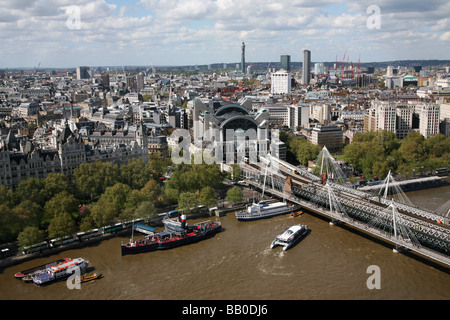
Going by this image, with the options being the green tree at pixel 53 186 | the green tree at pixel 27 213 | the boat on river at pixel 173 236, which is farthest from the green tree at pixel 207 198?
the green tree at pixel 27 213

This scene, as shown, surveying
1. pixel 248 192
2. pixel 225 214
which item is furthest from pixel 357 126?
pixel 225 214

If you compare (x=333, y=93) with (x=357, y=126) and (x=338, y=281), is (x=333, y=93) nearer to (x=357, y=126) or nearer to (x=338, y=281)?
(x=357, y=126)

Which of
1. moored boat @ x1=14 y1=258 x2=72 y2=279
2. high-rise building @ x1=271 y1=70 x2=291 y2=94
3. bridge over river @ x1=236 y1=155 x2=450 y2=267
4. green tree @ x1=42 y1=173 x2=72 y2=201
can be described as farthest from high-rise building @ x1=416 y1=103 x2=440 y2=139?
high-rise building @ x1=271 y1=70 x2=291 y2=94

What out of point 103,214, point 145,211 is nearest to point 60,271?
point 103,214

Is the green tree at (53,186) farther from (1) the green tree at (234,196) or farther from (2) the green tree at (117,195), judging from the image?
(1) the green tree at (234,196)

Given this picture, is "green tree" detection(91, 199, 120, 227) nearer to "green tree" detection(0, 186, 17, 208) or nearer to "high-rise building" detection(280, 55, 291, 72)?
"green tree" detection(0, 186, 17, 208)
